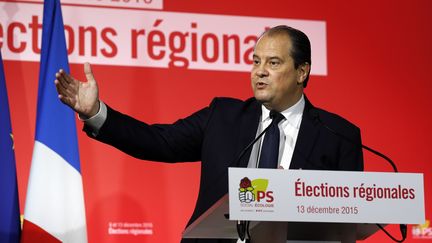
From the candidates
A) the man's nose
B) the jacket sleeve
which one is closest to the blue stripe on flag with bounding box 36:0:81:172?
the jacket sleeve

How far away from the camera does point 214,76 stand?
416 cm

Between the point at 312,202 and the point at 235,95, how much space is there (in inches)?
92.7

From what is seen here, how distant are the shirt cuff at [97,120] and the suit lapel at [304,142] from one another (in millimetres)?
615

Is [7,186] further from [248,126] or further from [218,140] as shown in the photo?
[248,126]

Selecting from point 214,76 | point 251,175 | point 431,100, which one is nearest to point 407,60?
point 431,100

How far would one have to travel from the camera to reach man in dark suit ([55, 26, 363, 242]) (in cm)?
243

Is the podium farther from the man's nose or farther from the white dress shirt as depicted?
the man's nose

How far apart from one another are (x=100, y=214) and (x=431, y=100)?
82.3 inches

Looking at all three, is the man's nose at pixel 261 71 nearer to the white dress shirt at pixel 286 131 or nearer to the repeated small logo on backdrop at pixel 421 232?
the white dress shirt at pixel 286 131

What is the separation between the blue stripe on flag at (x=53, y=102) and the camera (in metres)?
3.53

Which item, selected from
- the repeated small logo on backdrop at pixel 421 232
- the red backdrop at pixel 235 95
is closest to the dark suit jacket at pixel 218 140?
the red backdrop at pixel 235 95

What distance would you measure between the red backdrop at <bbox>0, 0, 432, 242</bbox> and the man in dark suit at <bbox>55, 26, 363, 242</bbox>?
1.16 m

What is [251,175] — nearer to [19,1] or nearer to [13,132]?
[13,132]

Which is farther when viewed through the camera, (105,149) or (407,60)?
(407,60)
